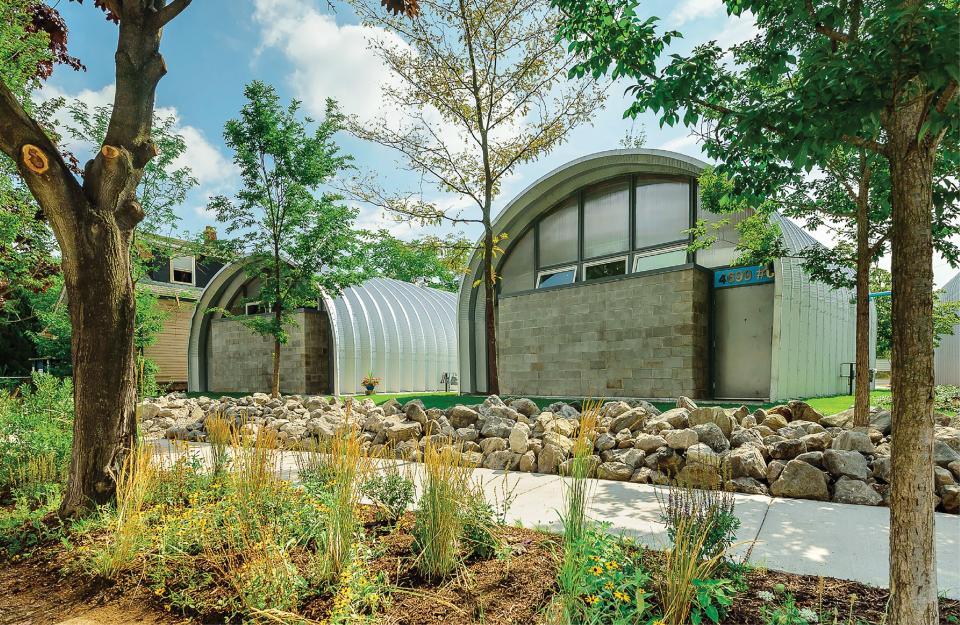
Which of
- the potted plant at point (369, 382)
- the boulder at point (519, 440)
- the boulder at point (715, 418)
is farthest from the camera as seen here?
the potted plant at point (369, 382)

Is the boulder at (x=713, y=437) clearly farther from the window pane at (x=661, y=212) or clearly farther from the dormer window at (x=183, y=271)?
the dormer window at (x=183, y=271)

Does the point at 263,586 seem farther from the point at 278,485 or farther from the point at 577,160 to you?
the point at 577,160

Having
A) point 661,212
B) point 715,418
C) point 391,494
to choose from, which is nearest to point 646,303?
point 661,212

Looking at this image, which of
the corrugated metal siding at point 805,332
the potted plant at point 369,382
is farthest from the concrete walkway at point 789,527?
the potted plant at point 369,382

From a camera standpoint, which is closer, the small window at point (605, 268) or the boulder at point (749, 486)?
the boulder at point (749, 486)

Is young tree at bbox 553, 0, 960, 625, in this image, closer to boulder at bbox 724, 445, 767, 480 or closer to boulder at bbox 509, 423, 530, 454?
boulder at bbox 724, 445, 767, 480

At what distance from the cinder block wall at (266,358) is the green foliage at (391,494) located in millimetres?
13598

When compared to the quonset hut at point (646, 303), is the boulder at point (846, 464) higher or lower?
lower

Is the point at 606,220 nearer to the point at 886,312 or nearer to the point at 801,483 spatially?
the point at 886,312

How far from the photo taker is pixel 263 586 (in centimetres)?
224

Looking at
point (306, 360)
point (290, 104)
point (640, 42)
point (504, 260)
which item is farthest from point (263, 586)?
point (306, 360)

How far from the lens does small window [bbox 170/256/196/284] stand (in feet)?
70.3

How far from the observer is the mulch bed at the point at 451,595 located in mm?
2119

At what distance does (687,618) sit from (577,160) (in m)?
11.6
